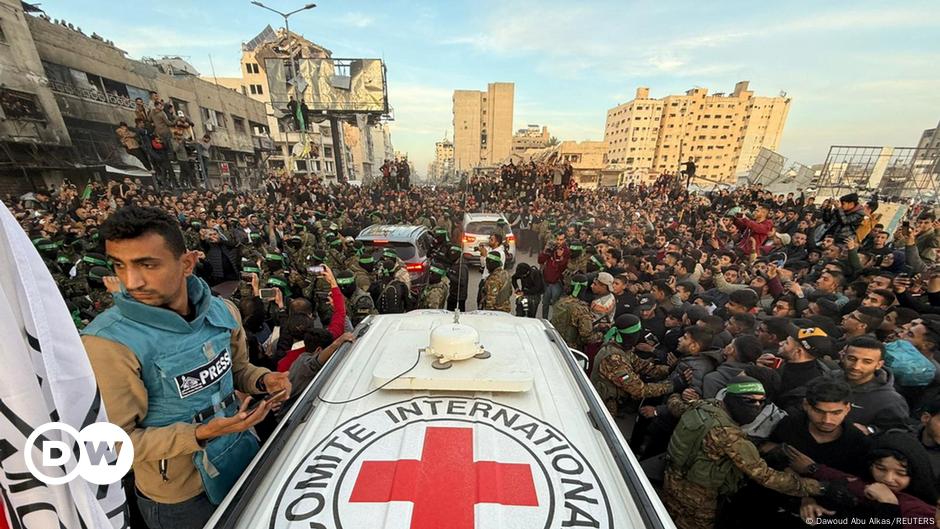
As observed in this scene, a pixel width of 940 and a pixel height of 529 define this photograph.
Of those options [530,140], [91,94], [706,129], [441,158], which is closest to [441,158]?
[441,158]

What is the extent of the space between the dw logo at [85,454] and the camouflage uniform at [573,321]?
12.6 feet

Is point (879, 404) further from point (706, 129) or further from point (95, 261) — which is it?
point (706, 129)

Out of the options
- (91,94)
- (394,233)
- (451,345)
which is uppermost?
(91,94)

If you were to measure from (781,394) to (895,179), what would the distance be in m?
29.4

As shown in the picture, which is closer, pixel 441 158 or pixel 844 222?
pixel 844 222

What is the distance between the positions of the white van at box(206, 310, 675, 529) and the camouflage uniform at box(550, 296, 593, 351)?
1932mm

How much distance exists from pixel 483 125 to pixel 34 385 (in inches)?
3400

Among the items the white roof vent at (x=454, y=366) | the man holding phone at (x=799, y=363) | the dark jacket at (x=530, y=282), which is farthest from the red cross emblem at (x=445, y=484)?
the dark jacket at (x=530, y=282)

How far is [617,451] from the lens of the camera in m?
1.53

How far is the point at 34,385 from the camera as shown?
0.91 m

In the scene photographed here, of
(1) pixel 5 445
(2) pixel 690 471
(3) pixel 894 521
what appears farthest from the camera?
(2) pixel 690 471

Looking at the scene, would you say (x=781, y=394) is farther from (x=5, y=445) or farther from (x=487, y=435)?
(x=5, y=445)

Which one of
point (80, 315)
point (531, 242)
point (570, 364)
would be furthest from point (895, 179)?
point (80, 315)

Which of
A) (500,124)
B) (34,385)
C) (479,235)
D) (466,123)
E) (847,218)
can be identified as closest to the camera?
(34,385)
